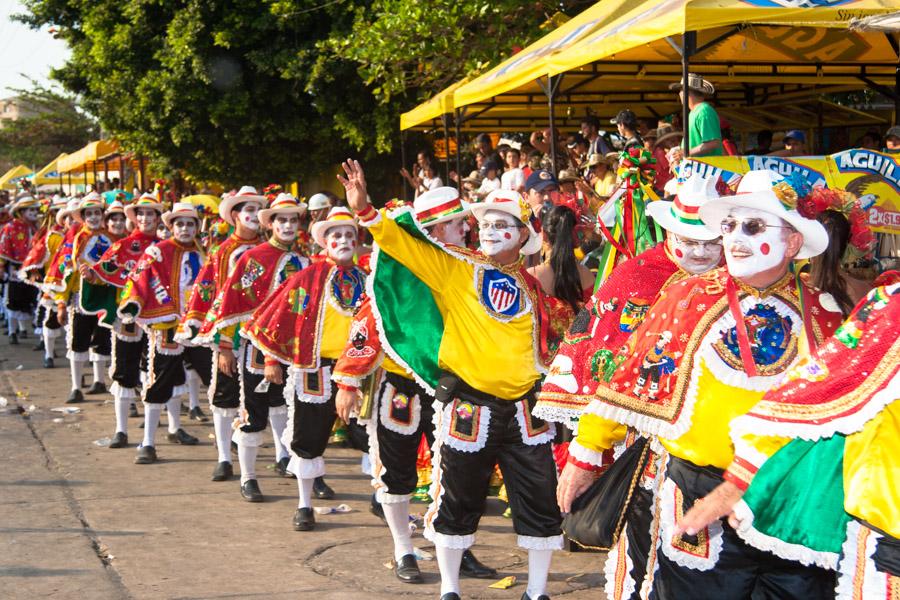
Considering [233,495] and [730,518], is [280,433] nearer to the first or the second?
[233,495]

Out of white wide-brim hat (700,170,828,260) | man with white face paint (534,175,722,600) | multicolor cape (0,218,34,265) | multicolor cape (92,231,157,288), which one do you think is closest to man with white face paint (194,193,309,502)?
multicolor cape (92,231,157,288)

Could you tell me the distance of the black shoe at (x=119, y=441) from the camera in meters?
10.8

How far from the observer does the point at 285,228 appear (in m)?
9.04

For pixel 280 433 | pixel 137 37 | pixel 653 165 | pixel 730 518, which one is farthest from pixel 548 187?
pixel 137 37

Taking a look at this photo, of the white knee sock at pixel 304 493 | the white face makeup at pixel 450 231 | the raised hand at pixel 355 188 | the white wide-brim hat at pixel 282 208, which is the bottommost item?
the white knee sock at pixel 304 493

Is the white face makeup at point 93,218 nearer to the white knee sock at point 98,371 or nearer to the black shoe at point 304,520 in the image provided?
the white knee sock at point 98,371

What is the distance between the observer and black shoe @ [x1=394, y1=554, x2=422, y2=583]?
6.77 metres

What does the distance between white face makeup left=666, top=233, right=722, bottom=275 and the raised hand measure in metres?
1.84

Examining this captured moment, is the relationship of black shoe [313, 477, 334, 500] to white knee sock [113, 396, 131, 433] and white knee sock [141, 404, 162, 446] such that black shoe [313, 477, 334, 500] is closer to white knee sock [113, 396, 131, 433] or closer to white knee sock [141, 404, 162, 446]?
white knee sock [141, 404, 162, 446]

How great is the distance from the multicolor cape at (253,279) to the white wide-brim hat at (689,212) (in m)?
4.75

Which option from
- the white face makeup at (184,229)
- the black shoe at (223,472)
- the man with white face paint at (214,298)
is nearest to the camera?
the man with white face paint at (214,298)

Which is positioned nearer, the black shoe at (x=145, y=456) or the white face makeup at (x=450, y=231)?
the white face makeup at (x=450, y=231)

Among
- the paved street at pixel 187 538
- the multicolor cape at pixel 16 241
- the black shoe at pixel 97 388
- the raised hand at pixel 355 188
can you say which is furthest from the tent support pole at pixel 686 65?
the multicolor cape at pixel 16 241

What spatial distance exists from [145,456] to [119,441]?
74 cm
